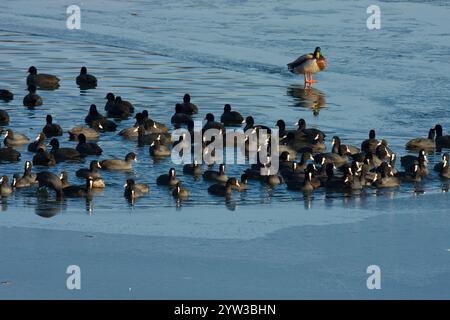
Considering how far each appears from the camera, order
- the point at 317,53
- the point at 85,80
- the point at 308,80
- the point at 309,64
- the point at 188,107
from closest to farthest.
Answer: the point at 188,107
the point at 309,64
the point at 85,80
the point at 317,53
the point at 308,80

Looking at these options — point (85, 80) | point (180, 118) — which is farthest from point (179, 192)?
point (85, 80)

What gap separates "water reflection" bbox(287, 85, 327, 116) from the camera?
3269cm

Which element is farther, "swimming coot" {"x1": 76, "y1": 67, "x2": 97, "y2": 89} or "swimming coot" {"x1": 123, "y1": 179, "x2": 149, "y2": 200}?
"swimming coot" {"x1": 76, "y1": 67, "x2": 97, "y2": 89}

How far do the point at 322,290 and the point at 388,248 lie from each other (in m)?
2.51

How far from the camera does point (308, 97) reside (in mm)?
34000

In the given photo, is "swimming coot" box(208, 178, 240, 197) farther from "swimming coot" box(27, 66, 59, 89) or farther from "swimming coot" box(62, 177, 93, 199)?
"swimming coot" box(27, 66, 59, 89)

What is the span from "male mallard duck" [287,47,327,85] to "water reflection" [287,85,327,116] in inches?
19.1

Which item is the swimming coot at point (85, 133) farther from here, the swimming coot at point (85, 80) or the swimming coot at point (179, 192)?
the swimming coot at point (85, 80)

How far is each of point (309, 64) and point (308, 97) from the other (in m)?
1.33

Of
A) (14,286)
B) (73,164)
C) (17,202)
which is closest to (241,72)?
(73,164)

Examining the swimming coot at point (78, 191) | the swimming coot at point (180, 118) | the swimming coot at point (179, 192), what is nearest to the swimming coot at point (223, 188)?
the swimming coot at point (179, 192)

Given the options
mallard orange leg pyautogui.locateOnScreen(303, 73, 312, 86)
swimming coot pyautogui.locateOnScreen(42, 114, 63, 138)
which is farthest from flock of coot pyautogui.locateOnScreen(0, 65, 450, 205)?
mallard orange leg pyautogui.locateOnScreen(303, 73, 312, 86)

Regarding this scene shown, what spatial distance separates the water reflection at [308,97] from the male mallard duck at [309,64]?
1.59ft

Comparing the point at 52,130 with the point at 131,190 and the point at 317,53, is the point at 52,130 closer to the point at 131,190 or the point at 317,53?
the point at 131,190
